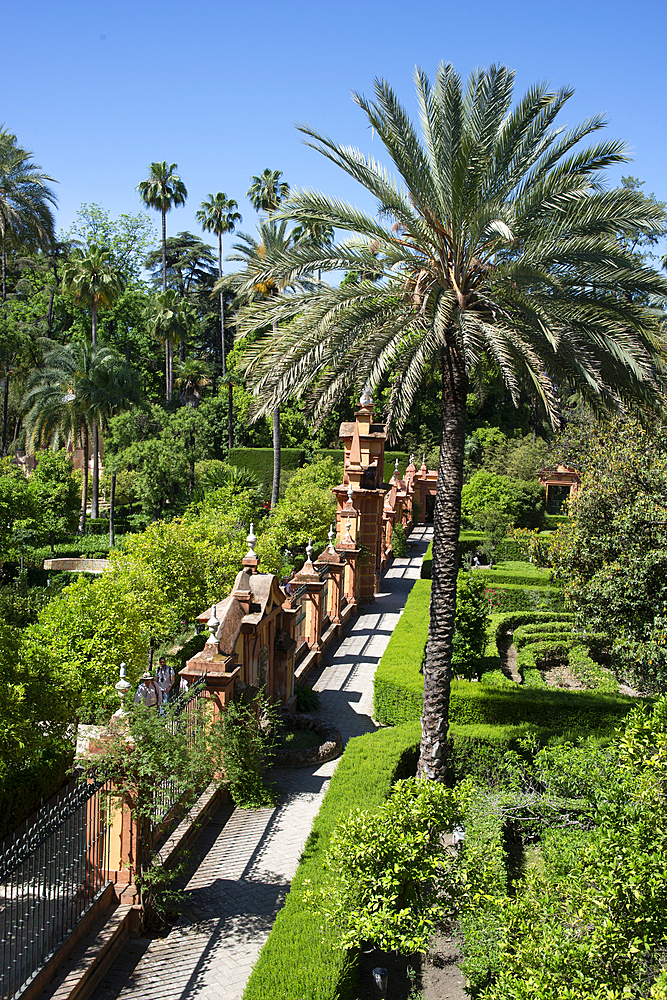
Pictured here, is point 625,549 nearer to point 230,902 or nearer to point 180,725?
point 180,725

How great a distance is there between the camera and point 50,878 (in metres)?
7.73

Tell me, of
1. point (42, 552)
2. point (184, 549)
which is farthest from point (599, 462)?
point (42, 552)

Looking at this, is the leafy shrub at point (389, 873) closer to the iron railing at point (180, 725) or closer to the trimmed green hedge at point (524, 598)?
the iron railing at point (180, 725)

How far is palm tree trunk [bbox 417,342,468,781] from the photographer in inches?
431

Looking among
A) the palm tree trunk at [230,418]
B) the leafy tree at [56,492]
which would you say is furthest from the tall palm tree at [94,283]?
the palm tree trunk at [230,418]

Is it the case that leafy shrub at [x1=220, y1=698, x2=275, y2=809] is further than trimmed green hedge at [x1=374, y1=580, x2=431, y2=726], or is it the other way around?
trimmed green hedge at [x1=374, y1=580, x2=431, y2=726]

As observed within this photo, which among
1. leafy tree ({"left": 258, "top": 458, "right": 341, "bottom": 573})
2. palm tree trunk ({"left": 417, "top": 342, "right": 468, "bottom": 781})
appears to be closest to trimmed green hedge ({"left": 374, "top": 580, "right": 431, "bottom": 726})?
palm tree trunk ({"left": 417, "top": 342, "right": 468, "bottom": 781})

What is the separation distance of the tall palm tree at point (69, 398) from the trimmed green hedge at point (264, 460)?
1204cm

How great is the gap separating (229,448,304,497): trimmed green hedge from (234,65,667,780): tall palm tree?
128 feet

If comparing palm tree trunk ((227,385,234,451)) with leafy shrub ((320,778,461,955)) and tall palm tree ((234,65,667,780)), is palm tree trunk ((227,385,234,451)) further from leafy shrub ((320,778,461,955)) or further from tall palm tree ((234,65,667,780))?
leafy shrub ((320,778,461,955))

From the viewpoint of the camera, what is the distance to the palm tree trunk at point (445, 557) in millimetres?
10945

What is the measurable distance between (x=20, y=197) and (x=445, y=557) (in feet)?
139

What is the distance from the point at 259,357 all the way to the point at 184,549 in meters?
7.87

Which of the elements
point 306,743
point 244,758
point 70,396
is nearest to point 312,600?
point 306,743
